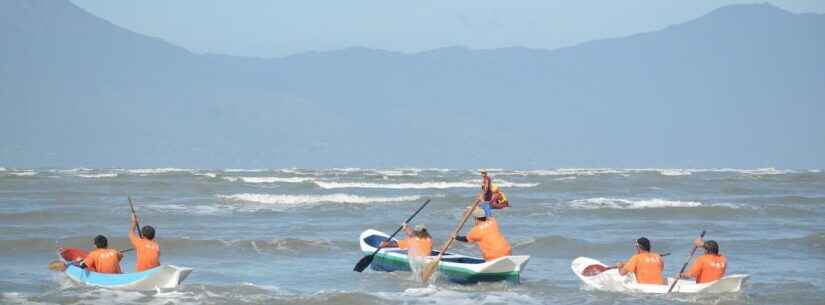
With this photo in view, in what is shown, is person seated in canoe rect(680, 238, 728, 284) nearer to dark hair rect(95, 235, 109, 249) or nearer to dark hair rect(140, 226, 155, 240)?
dark hair rect(140, 226, 155, 240)

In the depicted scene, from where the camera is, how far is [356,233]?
23.1 meters

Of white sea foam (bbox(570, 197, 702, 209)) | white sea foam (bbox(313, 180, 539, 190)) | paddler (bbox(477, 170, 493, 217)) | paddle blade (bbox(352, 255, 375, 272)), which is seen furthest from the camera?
white sea foam (bbox(313, 180, 539, 190))

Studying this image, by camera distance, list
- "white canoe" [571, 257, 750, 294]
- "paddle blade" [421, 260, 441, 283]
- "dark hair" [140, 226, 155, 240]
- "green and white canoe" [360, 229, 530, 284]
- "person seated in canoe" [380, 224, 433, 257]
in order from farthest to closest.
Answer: "person seated in canoe" [380, 224, 433, 257] < "paddle blade" [421, 260, 441, 283] < "green and white canoe" [360, 229, 530, 284] < "dark hair" [140, 226, 155, 240] < "white canoe" [571, 257, 750, 294]

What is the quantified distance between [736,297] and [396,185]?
1314 inches

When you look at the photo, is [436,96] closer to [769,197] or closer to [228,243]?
[769,197]

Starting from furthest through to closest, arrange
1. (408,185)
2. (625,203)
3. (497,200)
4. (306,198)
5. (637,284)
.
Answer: (408,185), (306,198), (625,203), (497,200), (637,284)

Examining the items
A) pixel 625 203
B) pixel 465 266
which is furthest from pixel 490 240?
pixel 625 203

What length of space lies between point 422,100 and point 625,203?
403 feet

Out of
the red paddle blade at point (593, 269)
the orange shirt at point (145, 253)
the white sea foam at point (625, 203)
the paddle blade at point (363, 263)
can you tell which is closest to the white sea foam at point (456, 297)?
the red paddle blade at point (593, 269)

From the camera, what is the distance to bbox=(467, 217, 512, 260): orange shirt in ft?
50.4

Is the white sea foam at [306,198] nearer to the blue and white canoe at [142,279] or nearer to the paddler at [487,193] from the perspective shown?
the paddler at [487,193]

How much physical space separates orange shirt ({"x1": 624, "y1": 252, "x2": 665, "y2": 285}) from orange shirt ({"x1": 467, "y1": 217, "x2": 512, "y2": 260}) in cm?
177

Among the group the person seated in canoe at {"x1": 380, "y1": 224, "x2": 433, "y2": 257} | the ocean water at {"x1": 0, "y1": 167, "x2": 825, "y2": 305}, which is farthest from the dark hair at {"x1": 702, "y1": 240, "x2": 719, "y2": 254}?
the person seated in canoe at {"x1": 380, "y1": 224, "x2": 433, "y2": 257}

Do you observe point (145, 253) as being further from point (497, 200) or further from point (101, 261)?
point (497, 200)
